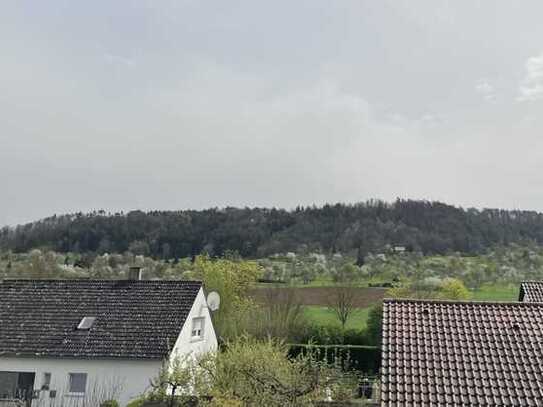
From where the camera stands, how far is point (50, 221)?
10475 cm

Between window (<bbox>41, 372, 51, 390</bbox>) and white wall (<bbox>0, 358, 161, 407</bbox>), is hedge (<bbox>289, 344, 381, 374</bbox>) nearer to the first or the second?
white wall (<bbox>0, 358, 161, 407</bbox>)

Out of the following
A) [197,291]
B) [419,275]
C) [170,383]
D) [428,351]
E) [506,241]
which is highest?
[506,241]

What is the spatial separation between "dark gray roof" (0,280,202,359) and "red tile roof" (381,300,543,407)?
34.5ft

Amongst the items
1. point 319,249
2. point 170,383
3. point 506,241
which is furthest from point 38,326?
point 506,241

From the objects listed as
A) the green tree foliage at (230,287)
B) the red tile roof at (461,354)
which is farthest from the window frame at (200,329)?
the red tile roof at (461,354)

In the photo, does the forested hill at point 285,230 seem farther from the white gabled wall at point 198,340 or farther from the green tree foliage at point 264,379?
the green tree foliage at point 264,379

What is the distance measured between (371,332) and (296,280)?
3297cm

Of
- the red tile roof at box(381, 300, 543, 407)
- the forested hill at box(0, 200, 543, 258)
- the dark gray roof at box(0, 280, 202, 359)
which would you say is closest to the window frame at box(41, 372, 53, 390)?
the dark gray roof at box(0, 280, 202, 359)

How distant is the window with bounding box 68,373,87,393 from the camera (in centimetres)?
2130

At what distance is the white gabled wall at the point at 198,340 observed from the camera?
Answer: 22.6 meters

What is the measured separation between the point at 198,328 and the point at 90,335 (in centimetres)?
532

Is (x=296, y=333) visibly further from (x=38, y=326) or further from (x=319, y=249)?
(x=319, y=249)

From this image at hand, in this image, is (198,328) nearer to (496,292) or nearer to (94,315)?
(94,315)

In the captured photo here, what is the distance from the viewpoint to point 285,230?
95938mm
